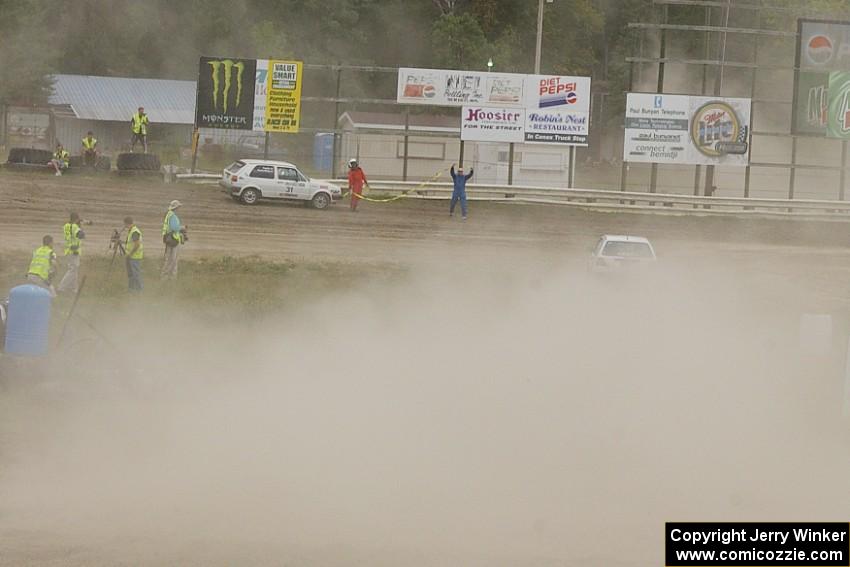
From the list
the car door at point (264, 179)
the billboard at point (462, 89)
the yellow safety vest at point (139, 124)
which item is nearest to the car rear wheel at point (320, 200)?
the car door at point (264, 179)

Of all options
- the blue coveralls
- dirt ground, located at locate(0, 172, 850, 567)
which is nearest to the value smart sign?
dirt ground, located at locate(0, 172, 850, 567)

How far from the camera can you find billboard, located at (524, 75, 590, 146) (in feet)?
129

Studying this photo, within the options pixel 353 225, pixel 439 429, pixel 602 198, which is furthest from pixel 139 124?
pixel 439 429

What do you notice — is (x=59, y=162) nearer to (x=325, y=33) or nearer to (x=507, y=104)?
(x=325, y=33)

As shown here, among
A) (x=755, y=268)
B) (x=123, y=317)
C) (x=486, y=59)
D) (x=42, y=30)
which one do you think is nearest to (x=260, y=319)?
(x=123, y=317)

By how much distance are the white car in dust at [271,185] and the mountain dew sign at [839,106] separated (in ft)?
53.0

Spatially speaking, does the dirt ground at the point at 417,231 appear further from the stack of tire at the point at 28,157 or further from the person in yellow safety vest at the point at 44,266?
the person in yellow safety vest at the point at 44,266

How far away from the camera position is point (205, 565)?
8750mm

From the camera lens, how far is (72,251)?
20.2 metres

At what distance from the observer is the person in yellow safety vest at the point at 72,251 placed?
20092 mm

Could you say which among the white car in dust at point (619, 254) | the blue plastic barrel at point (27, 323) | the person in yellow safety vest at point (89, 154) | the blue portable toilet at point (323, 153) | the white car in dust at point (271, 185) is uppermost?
the blue portable toilet at point (323, 153)

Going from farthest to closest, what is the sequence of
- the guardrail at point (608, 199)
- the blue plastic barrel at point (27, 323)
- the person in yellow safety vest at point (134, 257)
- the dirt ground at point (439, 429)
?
the guardrail at point (608, 199), the person in yellow safety vest at point (134, 257), the blue plastic barrel at point (27, 323), the dirt ground at point (439, 429)

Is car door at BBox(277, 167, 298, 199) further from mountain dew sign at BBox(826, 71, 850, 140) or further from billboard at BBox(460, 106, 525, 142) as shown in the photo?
mountain dew sign at BBox(826, 71, 850, 140)

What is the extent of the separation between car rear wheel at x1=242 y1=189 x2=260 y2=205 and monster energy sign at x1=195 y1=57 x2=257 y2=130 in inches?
181
